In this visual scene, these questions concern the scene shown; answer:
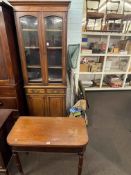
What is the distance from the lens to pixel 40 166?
5.50 ft

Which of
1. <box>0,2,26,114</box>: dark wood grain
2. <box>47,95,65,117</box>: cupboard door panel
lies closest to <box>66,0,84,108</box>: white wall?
<box>47,95,65,117</box>: cupboard door panel

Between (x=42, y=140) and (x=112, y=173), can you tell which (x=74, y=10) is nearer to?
(x=42, y=140)

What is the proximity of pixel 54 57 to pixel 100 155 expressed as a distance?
161 cm

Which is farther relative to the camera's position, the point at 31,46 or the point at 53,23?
the point at 31,46

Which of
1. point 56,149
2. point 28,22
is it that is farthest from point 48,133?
point 28,22

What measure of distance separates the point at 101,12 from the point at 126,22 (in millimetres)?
681

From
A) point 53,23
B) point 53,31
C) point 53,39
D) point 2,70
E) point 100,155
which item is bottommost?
point 100,155

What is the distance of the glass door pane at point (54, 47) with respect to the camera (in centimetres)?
183

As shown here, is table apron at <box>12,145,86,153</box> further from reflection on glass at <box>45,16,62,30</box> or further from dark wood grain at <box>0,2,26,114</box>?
reflection on glass at <box>45,16,62,30</box>

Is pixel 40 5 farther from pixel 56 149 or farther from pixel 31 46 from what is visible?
pixel 56 149

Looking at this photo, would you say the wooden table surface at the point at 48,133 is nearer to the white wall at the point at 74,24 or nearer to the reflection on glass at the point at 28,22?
the white wall at the point at 74,24

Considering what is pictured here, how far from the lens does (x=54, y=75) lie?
2172 mm

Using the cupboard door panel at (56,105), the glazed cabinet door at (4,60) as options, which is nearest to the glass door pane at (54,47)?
the cupboard door panel at (56,105)

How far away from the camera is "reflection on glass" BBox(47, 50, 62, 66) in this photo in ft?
6.59
